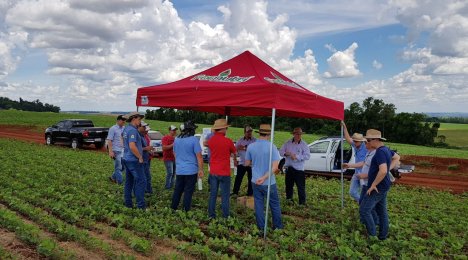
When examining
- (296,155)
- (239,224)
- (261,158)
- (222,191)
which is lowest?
(239,224)

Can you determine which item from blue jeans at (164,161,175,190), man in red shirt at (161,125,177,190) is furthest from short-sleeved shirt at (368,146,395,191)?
blue jeans at (164,161,175,190)

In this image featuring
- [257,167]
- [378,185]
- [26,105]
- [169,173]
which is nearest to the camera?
[378,185]

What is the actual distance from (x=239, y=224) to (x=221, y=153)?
1.31 meters

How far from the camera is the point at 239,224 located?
24.5 ft

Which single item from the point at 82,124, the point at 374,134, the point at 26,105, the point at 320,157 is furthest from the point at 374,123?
the point at 26,105

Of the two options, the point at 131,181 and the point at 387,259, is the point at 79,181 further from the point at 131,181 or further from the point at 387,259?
the point at 387,259

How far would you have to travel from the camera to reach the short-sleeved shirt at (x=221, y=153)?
7.62m

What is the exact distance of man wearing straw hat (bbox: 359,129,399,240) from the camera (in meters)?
6.64

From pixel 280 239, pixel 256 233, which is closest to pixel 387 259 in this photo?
pixel 280 239

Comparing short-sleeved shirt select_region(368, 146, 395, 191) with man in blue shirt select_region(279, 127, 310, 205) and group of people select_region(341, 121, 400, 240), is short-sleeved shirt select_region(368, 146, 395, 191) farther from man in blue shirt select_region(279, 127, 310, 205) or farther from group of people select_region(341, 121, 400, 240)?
man in blue shirt select_region(279, 127, 310, 205)

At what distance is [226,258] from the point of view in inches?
222

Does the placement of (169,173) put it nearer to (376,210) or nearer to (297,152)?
(297,152)

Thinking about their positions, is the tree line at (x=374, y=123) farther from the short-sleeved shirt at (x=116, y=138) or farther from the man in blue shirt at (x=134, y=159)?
the man in blue shirt at (x=134, y=159)

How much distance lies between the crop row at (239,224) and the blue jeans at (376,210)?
0.24m
